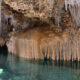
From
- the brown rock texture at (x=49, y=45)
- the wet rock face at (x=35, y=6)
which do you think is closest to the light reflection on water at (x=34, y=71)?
the brown rock texture at (x=49, y=45)

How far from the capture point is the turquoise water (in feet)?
24.5

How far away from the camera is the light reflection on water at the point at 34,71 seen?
24.5ft

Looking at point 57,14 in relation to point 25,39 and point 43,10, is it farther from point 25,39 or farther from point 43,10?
point 25,39

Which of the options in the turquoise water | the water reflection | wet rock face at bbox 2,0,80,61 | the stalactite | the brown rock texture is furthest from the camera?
the brown rock texture

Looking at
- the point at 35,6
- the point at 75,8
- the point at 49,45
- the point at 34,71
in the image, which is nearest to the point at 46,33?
the point at 49,45

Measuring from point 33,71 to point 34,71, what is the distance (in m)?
0.04

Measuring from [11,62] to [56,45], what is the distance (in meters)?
2.18

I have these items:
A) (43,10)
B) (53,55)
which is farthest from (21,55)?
(43,10)

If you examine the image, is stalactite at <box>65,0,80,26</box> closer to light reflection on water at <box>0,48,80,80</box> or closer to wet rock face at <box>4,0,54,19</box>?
wet rock face at <box>4,0,54,19</box>

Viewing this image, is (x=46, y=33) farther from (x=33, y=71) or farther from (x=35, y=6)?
(x=33, y=71)

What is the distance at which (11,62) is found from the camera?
32.7 feet

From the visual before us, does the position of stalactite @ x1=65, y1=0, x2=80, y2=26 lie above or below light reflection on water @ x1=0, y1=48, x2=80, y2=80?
above

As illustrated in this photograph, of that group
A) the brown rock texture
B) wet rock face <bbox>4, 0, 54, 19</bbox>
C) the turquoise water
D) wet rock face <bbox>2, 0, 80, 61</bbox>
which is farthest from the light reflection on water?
wet rock face <bbox>4, 0, 54, 19</bbox>

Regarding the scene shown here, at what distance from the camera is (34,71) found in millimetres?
8312
